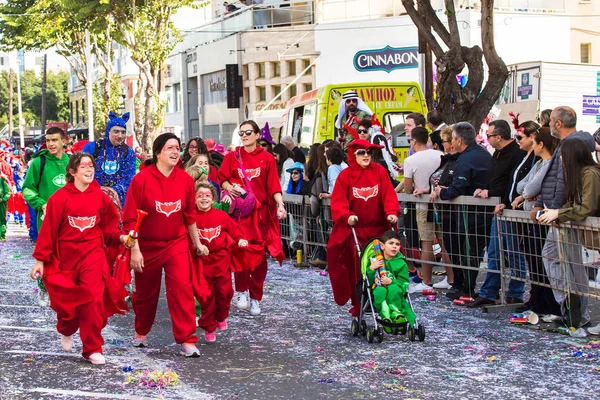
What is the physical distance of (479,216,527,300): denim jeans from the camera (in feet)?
33.5

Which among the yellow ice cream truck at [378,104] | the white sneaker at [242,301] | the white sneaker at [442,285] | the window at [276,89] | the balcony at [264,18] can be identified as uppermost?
the balcony at [264,18]

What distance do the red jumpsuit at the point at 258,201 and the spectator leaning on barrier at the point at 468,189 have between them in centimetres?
178

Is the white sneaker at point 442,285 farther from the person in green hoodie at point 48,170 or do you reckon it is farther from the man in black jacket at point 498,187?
the person in green hoodie at point 48,170

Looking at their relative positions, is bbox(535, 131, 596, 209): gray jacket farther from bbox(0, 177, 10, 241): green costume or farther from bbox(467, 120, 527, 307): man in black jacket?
bbox(0, 177, 10, 241): green costume

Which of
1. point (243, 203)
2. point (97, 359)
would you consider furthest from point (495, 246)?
point (97, 359)

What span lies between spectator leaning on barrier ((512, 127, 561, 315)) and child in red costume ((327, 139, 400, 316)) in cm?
123

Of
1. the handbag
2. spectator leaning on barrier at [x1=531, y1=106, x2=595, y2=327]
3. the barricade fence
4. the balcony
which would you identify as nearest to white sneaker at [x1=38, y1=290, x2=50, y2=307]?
the handbag

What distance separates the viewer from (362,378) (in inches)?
299

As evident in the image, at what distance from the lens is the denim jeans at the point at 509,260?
10219mm

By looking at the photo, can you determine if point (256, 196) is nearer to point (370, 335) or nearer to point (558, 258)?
point (370, 335)

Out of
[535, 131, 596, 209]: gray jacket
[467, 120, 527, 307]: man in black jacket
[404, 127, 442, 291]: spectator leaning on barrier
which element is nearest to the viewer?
[535, 131, 596, 209]: gray jacket

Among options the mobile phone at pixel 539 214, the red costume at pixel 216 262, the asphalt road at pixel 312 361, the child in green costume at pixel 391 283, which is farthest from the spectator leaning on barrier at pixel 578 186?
the red costume at pixel 216 262

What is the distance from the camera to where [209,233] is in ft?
31.5

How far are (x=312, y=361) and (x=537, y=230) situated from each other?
2.68m
